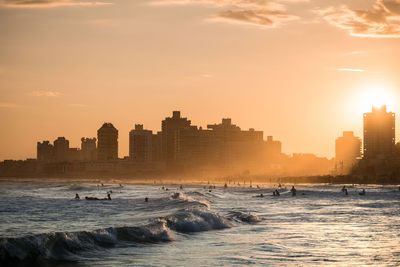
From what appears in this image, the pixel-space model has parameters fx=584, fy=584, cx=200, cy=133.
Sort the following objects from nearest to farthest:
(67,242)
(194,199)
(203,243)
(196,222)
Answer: (67,242), (203,243), (196,222), (194,199)

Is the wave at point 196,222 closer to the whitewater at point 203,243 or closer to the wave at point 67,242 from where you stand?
the whitewater at point 203,243

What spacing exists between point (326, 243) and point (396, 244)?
378cm

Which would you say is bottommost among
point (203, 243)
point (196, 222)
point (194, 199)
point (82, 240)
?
point (194, 199)

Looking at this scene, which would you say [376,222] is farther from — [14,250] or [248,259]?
[14,250]

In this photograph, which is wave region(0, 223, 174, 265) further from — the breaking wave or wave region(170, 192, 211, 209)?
wave region(170, 192, 211, 209)

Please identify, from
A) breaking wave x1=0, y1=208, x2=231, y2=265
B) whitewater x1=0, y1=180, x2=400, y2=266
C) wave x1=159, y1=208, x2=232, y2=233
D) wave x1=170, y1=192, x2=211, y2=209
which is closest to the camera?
whitewater x1=0, y1=180, x2=400, y2=266

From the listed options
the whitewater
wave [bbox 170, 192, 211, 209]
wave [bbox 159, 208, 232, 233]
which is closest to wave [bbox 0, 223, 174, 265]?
the whitewater

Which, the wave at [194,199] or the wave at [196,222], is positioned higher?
the wave at [196,222]

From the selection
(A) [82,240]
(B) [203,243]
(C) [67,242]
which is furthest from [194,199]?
(C) [67,242]

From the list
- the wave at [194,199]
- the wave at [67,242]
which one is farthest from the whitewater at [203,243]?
the wave at [194,199]

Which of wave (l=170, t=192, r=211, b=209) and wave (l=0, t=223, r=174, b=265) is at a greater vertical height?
wave (l=0, t=223, r=174, b=265)

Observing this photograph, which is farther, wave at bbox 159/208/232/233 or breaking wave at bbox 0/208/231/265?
wave at bbox 159/208/232/233

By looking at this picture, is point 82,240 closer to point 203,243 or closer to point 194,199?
point 203,243

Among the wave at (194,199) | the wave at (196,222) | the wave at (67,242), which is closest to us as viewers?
the wave at (67,242)
